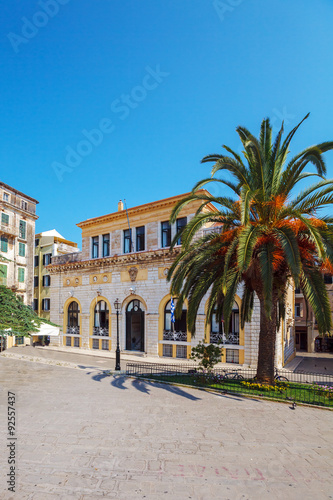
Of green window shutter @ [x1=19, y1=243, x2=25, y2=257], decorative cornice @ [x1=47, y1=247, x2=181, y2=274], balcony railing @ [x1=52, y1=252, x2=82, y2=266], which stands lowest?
decorative cornice @ [x1=47, y1=247, x2=181, y2=274]

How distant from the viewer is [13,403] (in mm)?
13383

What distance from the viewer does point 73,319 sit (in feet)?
116

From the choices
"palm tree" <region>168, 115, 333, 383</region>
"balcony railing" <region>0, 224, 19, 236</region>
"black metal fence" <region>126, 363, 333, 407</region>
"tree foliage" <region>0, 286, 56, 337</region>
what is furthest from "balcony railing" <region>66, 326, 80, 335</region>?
"palm tree" <region>168, 115, 333, 383</region>

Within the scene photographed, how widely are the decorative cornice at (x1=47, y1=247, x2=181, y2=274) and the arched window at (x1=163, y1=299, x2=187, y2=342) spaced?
402 centimetres

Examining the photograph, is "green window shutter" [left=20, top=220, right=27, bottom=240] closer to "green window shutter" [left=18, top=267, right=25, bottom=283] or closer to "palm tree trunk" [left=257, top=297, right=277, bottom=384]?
"green window shutter" [left=18, top=267, right=25, bottom=283]

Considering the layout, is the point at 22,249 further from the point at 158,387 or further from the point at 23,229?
the point at 158,387

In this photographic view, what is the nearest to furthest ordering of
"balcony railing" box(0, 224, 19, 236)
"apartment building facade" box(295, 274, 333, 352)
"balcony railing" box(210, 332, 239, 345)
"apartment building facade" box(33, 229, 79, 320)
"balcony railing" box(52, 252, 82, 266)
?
"balcony railing" box(210, 332, 239, 345) < "balcony railing" box(52, 252, 82, 266) < "balcony railing" box(0, 224, 19, 236) < "apartment building facade" box(295, 274, 333, 352) < "apartment building facade" box(33, 229, 79, 320)

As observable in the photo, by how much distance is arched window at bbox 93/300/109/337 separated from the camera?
32469mm

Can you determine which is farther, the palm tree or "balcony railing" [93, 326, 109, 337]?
"balcony railing" [93, 326, 109, 337]

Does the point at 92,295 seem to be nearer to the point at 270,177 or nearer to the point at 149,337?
the point at 149,337

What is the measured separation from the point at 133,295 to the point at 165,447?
70.2 ft

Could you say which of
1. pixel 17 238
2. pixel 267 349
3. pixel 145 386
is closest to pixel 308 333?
pixel 267 349

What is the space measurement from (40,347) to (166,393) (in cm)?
2553

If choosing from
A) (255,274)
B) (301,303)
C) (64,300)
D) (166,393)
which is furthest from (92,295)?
(301,303)
